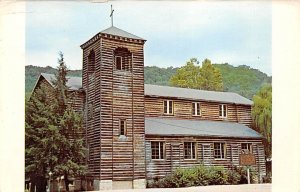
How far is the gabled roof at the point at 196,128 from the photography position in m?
2.12

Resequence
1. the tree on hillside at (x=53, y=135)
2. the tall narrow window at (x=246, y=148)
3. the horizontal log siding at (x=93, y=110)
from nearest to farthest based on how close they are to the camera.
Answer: the tree on hillside at (x=53, y=135)
the horizontal log siding at (x=93, y=110)
the tall narrow window at (x=246, y=148)

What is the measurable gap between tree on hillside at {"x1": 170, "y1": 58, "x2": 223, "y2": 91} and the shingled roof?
1.0 inches

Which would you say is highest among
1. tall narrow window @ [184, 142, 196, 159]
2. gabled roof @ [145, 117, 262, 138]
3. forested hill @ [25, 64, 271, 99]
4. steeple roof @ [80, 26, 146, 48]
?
steeple roof @ [80, 26, 146, 48]

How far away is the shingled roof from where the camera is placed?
2047mm

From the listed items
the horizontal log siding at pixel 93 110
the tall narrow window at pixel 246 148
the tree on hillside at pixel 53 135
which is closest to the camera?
the tree on hillside at pixel 53 135

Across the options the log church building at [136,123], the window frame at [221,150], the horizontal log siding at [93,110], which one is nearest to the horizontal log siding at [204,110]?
the log church building at [136,123]

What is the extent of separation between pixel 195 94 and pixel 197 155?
25 centimetres

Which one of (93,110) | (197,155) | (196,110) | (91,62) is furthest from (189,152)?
(91,62)

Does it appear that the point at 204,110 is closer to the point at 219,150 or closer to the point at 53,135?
the point at 219,150

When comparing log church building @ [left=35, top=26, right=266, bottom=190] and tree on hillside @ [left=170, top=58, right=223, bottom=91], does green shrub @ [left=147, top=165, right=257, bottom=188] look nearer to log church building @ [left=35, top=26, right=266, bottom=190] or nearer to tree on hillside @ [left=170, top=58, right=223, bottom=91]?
log church building @ [left=35, top=26, right=266, bottom=190]

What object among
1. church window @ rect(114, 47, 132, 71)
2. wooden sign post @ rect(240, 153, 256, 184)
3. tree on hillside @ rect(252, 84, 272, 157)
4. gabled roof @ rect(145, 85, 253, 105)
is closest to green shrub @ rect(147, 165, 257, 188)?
wooden sign post @ rect(240, 153, 256, 184)

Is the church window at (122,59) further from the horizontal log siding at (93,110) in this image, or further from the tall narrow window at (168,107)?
the tall narrow window at (168,107)
